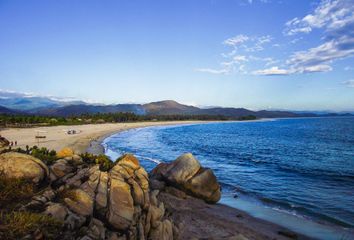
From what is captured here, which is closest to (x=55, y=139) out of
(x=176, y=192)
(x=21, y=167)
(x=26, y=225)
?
(x=176, y=192)

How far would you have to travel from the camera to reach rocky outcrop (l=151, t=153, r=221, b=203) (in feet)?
70.9

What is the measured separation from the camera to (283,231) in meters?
16.5

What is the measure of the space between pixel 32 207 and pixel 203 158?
39.0 metres

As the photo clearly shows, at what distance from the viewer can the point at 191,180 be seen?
71.1 feet

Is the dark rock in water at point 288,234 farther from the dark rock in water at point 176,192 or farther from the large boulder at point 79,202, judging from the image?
the large boulder at point 79,202

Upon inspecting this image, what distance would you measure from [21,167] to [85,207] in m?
2.99

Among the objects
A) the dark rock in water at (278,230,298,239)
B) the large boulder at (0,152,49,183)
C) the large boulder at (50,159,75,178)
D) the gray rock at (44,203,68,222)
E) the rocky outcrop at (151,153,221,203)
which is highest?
the large boulder at (0,152,49,183)

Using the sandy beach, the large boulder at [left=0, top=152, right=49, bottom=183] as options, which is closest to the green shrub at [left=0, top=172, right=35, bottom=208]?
the large boulder at [left=0, top=152, right=49, bottom=183]

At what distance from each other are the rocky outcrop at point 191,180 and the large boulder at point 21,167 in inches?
426

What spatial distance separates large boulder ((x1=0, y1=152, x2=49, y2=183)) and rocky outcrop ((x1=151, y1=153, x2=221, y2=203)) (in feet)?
35.5

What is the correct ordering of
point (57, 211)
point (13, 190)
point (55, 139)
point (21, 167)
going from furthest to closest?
point (55, 139), point (21, 167), point (13, 190), point (57, 211)

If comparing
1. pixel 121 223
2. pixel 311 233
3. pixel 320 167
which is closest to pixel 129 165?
pixel 121 223

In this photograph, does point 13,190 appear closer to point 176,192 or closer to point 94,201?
point 94,201

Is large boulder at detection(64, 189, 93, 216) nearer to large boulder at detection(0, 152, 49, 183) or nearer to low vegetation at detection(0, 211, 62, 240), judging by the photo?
low vegetation at detection(0, 211, 62, 240)
